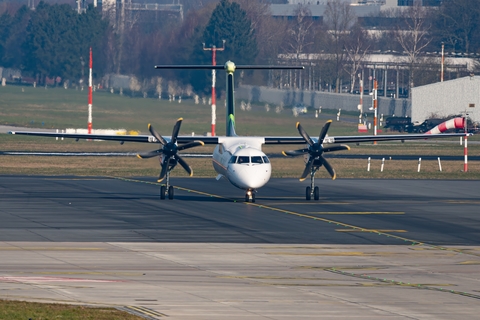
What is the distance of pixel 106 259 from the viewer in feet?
92.2

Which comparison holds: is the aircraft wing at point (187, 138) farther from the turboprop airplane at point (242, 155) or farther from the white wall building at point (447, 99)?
the white wall building at point (447, 99)

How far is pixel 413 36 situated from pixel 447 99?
136ft

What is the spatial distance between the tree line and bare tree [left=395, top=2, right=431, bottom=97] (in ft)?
0.55

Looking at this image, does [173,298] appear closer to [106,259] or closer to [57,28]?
[106,259]

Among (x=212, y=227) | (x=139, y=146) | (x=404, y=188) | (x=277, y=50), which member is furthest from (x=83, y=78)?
(x=212, y=227)

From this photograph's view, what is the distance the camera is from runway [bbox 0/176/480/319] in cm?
2230

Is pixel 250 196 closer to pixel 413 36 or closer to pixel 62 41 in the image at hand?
pixel 413 36

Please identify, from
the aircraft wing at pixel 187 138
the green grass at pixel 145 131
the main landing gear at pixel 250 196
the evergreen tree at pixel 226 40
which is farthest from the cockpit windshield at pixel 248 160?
the evergreen tree at pixel 226 40

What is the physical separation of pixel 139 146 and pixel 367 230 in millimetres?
37834

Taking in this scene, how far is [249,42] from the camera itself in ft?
440

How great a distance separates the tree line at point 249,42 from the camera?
135 m

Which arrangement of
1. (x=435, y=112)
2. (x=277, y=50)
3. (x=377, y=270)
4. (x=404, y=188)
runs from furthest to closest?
(x=277, y=50)
(x=435, y=112)
(x=404, y=188)
(x=377, y=270)

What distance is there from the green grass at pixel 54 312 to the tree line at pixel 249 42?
9980 cm

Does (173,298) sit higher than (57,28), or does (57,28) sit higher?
(57,28)
